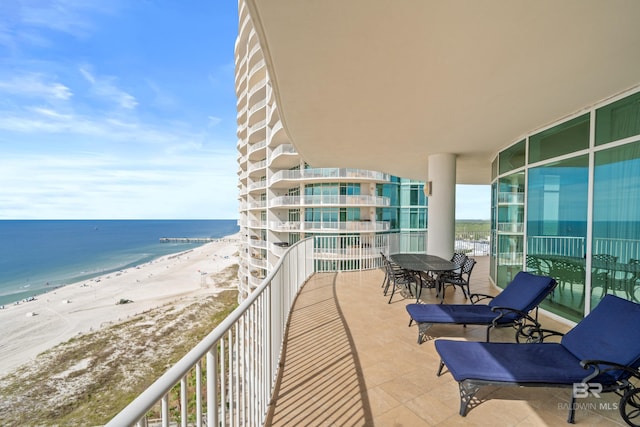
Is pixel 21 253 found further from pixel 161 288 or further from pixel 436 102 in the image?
pixel 436 102

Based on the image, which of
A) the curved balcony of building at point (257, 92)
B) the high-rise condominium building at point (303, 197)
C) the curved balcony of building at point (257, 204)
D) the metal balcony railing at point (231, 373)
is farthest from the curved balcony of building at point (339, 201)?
the metal balcony railing at point (231, 373)

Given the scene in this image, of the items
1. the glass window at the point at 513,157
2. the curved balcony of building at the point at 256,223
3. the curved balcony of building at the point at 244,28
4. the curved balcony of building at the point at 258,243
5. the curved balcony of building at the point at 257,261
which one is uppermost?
the curved balcony of building at the point at 244,28

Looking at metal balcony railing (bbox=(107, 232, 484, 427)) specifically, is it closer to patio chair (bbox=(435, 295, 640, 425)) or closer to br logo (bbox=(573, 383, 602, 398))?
patio chair (bbox=(435, 295, 640, 425))

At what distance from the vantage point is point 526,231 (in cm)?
555

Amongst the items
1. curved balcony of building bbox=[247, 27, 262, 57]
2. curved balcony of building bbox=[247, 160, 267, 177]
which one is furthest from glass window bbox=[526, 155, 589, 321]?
curved balcony of building bbox=[247, 27, 262, 57]

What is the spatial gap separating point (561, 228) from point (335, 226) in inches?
669

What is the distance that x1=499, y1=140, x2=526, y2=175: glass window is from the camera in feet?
19.1

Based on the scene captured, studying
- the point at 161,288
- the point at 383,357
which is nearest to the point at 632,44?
the point at 383,357

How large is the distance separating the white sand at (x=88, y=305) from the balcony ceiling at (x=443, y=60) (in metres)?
26.4

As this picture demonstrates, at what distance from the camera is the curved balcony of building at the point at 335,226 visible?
2125 centimetres

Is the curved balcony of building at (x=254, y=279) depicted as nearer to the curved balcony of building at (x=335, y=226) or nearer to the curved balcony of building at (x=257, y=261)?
the curved balcony of building at (x=257, y=261)

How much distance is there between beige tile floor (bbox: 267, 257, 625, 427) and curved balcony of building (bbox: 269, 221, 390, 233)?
54.9 feet

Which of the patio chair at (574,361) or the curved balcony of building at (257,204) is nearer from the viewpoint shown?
the patio chair at (574,361)

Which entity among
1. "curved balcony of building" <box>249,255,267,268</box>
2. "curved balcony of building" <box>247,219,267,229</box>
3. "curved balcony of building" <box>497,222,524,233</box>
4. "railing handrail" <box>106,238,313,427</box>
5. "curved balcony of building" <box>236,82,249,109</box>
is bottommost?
"curved balcony of building" <box>249,255,267,268</box>
